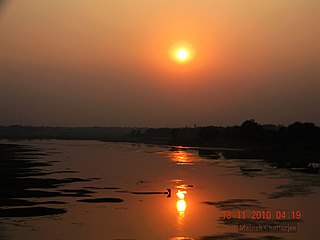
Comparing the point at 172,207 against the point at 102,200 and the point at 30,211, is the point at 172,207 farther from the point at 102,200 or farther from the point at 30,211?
the point at 30,211

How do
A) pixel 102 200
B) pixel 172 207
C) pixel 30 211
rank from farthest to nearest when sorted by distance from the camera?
pixel 102 200 < pixel 172 207 < pixel 30 211

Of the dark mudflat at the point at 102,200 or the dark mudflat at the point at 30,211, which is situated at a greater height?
the dark mudflat at the point at 102,200

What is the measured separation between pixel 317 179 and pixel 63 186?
26107 millimetres

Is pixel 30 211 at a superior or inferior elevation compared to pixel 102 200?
inferior

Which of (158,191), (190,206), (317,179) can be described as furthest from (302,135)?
(190,206)

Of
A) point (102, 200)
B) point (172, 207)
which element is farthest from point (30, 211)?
point (172, 207)

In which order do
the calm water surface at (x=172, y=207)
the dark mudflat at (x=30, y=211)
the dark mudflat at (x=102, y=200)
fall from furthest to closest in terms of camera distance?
the dark mudflat at (x=102, y=200) < the dark mudflat at (x=30, y=211) < the calm water surface at (x=172, y=207)

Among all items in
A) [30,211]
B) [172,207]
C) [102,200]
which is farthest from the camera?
[102,200]

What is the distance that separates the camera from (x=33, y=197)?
36.6m

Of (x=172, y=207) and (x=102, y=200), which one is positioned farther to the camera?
(x=102, y=200)

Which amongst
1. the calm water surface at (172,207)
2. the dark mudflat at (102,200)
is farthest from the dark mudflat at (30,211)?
the dark mudflat at (102,200)

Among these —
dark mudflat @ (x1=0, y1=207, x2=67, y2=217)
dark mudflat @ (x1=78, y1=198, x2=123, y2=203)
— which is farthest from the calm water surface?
dark mudflat @ (x1=0, y1=207, x2=67, y2=217)

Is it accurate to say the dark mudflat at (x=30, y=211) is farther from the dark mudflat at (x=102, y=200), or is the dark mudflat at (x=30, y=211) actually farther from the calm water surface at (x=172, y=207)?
the dark mudflat at (x=102, y=200)

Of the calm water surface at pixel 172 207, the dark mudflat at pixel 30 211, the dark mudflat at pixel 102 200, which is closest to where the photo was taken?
the calm water surface at pixel 172 207
